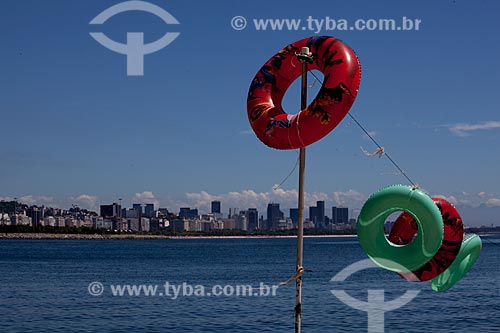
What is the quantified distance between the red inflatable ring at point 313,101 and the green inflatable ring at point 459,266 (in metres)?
4.62

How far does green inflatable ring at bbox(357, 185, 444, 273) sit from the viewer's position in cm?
1180

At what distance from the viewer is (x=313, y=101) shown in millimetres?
10547

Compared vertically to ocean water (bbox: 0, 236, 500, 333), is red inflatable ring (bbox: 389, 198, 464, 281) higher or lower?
higher

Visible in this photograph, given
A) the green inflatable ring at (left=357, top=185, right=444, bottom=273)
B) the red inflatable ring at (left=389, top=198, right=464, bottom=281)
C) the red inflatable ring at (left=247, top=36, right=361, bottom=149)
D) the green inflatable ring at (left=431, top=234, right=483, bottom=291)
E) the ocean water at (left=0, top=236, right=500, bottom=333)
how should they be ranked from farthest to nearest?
the ocean water at (left=0, top=236, right=500, bottom=333) < the green inflatable ring at (left=431, top=234, right=483, bottom=291) < the red inflatable ring at (left=389, top=198, right=464, bottom=281) < the green inflatable ring at (left=357, top=185, right=444, bottom=273) < the red inflatable ring at (left=247, top=36, right=361, bottom=149)

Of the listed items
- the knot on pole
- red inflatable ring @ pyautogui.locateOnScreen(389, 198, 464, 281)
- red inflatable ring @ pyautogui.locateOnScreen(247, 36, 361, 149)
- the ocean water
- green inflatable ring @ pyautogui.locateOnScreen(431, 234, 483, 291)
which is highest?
the knot on pole

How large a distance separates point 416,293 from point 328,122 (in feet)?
104

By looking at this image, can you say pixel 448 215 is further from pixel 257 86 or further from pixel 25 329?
pixel 25 329

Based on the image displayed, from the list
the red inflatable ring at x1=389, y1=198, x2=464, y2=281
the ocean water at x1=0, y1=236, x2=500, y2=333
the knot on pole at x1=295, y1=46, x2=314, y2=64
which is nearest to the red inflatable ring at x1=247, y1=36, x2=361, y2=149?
the knot on pole at x1=295, y1=46, x2=314, y2=64

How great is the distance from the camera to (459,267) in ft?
46.4

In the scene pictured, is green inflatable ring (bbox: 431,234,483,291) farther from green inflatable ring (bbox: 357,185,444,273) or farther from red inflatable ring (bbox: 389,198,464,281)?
green inflatable ring (bbox: 357,185,444,273)

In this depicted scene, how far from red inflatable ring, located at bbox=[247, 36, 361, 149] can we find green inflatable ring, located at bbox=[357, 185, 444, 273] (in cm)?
212

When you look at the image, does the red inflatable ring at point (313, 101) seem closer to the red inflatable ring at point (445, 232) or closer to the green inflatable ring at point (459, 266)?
the red inflatable ring at point (445, 232)

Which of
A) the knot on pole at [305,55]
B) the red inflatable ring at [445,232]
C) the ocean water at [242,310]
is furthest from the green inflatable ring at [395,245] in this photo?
the ocean water at [242,310]

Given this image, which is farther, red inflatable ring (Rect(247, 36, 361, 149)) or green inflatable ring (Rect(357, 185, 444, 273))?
green inflatable ring (Rect(357, 185, 444, 273))
